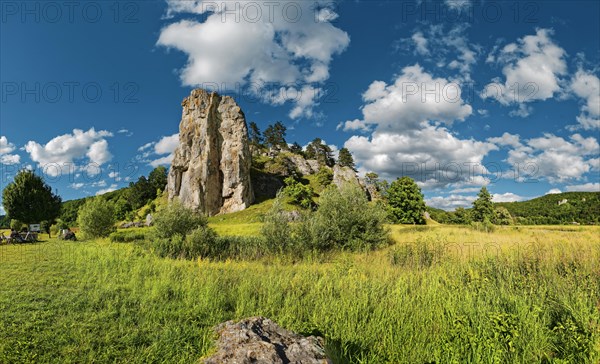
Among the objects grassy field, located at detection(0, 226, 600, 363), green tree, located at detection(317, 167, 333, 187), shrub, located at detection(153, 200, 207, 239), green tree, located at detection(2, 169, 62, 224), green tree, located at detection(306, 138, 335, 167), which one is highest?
green tree, located at detection(306, 138, 335, 167)

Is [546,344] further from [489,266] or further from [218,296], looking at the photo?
[218,296]

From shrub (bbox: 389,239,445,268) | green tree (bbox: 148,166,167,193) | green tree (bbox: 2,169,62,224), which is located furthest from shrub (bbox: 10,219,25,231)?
green tree (bbox: 148,166,167,193)

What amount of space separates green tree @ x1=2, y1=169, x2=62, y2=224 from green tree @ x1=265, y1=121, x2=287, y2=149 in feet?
278

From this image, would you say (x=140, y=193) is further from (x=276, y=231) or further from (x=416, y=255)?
(x=416, y=255)

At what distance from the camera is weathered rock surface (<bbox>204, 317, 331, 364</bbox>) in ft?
11.6

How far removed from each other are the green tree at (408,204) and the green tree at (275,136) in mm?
71113

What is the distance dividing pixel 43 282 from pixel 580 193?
5271 inches

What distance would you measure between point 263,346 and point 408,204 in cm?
6507

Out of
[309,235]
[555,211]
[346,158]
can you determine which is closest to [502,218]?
[555,211]

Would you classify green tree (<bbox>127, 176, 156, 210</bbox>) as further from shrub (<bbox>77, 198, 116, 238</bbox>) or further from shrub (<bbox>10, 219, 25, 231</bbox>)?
shrub (<bbox>77, 198, 116, 238</bbox>)

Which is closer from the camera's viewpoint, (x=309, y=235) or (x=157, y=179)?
(x=309, y=235)

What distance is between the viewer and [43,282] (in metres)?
10.7

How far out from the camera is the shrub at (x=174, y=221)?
23281 millimetres

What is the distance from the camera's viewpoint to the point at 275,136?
129 m
